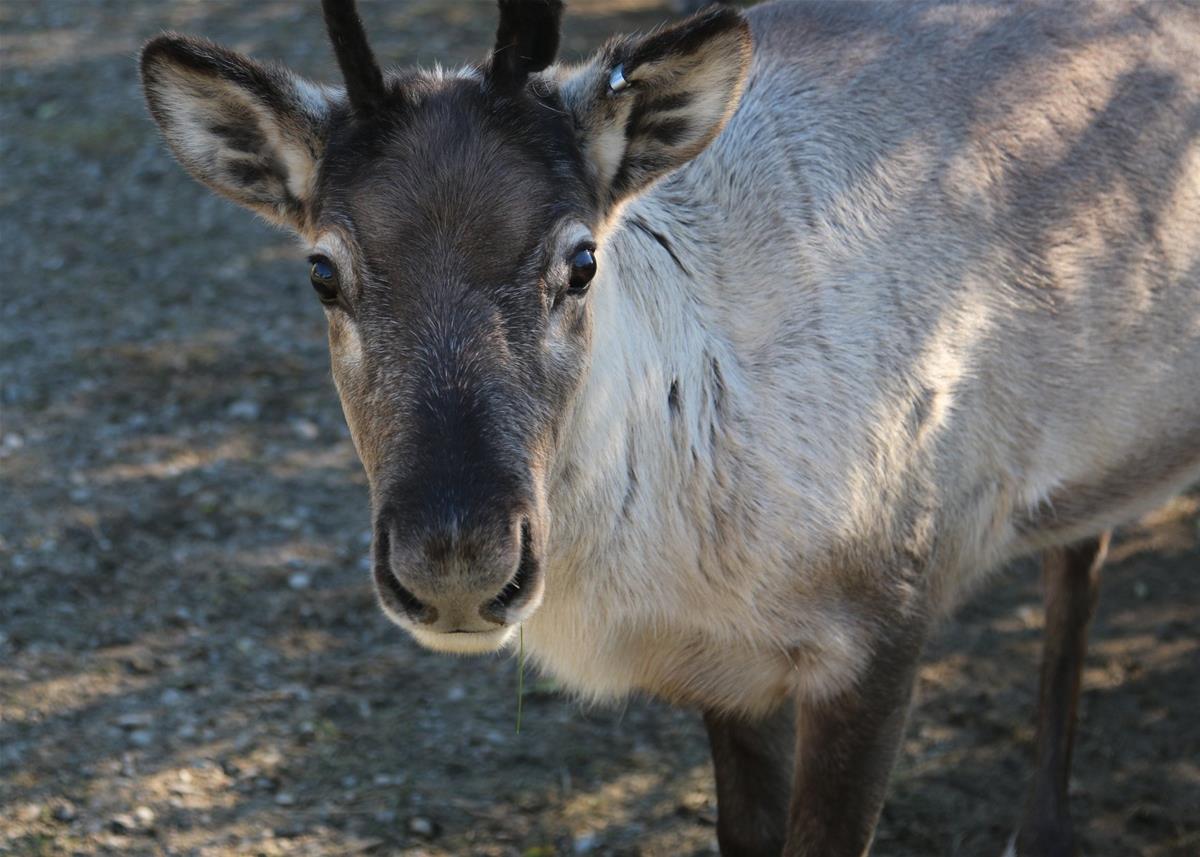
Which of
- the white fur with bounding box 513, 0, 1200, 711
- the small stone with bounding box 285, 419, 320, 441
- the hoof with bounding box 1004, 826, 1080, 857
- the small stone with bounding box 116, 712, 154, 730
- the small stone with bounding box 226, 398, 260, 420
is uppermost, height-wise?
the white fur with bounding box 513, 0, 1200, 711

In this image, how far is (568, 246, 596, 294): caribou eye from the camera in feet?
10.3

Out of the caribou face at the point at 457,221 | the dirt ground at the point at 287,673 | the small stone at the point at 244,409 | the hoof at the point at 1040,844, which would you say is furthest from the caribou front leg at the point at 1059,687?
the small stone at the point at 244,409

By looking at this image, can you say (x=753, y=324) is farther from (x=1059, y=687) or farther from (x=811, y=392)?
(x=1059, y=687)

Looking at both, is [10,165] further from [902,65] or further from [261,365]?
[902,65]

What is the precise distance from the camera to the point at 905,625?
3750 mm

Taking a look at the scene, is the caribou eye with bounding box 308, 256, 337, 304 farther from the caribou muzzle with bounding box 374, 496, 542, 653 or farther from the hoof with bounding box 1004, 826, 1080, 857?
the hoof with bounding box 1004, 826, 1080, 857

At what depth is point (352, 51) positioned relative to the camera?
310 cm

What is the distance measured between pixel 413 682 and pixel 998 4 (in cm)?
320

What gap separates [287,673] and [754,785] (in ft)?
6.46

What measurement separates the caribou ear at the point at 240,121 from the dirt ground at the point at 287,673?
220 cm

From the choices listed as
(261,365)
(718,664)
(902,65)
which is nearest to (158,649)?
(261,365)

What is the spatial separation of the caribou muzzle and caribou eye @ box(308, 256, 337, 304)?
61cm

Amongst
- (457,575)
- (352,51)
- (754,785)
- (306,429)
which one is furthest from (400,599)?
(306,429)

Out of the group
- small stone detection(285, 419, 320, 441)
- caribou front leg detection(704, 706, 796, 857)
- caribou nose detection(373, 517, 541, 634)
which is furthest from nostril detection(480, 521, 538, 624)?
small stone detection(285, 419, 320, 441)
